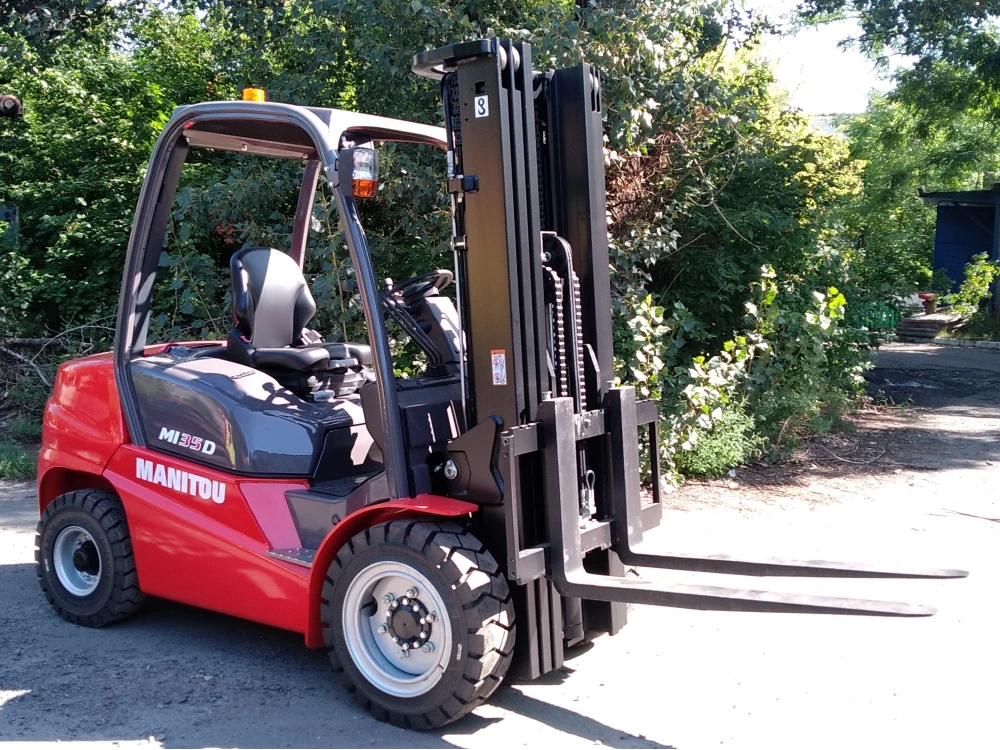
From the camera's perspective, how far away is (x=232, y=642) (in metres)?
5.07

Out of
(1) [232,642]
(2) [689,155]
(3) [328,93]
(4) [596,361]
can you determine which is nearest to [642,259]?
(2) [689,155]

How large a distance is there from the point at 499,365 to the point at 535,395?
0.20 m

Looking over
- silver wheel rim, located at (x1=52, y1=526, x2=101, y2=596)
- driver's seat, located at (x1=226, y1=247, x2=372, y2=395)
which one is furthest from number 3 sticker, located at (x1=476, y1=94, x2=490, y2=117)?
silver wheel rim, located at (x1=52, y1=526, x2=101, y2=596)

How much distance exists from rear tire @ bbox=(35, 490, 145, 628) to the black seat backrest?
115 centimetres

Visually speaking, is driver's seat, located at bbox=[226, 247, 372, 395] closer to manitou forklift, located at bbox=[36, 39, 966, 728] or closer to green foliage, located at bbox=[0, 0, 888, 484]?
manitou forklift, located at bbox=[36, 39, 966, 728]

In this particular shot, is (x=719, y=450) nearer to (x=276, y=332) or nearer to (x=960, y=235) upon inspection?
(x=276, y=332)

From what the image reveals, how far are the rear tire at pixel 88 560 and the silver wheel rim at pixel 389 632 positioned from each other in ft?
5.19

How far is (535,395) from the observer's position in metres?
4.17

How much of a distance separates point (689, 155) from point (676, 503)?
3.62 metres

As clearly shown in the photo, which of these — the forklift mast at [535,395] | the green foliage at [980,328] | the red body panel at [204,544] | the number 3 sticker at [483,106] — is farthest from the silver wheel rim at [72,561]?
the green foliage at [980,328]

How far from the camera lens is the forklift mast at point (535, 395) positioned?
4.01 m

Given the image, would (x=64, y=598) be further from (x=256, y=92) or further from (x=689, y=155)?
(x=689, y=155)

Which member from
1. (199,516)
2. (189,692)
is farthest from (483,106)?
(189,692)

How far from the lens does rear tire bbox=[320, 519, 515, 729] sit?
152 inches
